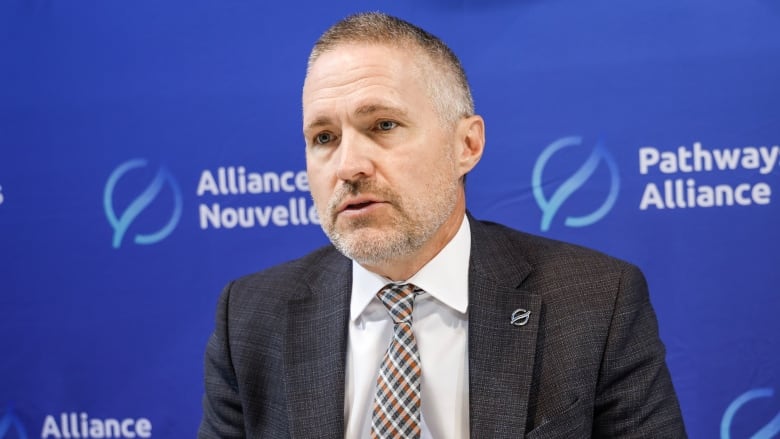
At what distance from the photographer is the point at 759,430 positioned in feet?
9.05

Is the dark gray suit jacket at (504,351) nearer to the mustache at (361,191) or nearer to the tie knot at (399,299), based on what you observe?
the tie knot at (399,299)

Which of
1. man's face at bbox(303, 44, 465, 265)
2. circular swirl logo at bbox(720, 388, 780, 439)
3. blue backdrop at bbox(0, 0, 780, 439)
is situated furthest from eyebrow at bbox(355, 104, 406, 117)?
circular swirl logo at bbox(720, 388, 780, 439)

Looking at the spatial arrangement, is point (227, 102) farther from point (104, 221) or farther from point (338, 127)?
point (338, 127)

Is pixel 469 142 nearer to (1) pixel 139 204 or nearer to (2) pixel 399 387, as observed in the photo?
(2) pixel 399 387

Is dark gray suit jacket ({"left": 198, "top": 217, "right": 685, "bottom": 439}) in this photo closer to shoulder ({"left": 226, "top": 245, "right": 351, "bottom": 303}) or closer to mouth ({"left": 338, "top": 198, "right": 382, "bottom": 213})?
shoulder ({"left": 226, "top": 245, "right": 351, "bottom": 303})

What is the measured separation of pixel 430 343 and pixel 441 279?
0.16 metres

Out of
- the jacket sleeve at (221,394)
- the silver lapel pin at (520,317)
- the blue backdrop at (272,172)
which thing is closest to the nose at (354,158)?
the silver lapel pin at (520,317)

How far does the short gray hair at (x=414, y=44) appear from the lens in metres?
2.13

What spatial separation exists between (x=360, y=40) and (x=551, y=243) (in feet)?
2.37

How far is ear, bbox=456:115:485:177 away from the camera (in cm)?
223

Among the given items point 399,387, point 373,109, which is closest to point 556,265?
point 399,387

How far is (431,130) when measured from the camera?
2.12 metres

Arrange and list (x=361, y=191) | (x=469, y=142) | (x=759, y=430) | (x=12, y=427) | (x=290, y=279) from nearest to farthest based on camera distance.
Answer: (x=361, y=191) → (x=469, y=142) → (x=290, y=279) → (x=759, y=430) → (x=12, y=427)

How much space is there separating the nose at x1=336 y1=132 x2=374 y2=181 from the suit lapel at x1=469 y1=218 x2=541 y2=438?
40 centimetres
